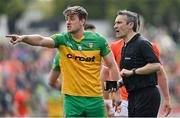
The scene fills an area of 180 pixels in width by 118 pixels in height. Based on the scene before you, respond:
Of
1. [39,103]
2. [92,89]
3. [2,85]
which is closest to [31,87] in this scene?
[39,103]

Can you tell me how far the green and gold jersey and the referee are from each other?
17.7 inches

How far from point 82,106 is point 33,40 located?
1.24 meters

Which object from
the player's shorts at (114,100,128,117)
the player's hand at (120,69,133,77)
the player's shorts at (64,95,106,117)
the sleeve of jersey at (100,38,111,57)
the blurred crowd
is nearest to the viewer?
the player's hand at (120,69,133,77)

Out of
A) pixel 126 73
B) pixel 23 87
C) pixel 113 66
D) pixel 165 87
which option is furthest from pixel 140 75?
pixel 23 87

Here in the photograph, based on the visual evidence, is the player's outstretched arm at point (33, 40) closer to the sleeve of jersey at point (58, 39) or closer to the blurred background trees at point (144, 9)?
the sleeve of jersey at point (58, 39)

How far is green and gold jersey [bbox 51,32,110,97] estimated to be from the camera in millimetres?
12688

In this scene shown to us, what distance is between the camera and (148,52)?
12250 millimetres

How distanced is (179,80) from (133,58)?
69.5ft

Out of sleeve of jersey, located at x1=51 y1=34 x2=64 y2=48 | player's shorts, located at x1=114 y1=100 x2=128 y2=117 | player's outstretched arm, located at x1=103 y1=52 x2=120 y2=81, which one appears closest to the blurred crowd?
player's shorts, located at x1=114 y1=100 x2=128 y2=117

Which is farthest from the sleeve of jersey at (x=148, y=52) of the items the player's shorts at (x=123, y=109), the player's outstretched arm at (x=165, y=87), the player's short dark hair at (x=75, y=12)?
the player's shorts at (x=123, y=109)

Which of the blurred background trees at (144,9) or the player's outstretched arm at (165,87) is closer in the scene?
the player's outstretched arm at (165,87)

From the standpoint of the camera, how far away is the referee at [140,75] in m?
12.2

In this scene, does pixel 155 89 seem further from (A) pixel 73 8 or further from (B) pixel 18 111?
(B) pixel 18 111

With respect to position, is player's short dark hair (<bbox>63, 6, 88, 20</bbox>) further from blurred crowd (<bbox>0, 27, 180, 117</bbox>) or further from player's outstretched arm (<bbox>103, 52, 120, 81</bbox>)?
blurred crowd (<bbox>0, 27, 180, 117</bbox>)
